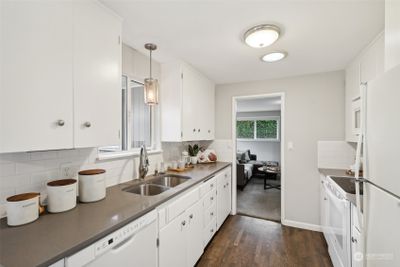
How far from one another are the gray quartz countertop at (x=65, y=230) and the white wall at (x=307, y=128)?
7.47ft

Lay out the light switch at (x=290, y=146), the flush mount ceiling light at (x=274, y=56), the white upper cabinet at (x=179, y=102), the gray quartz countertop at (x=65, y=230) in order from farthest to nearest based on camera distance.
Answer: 1. the light switch at (x=290, y=146)
2. the white upper cabinet at (x=179, y=102)
3. the flush mount ceiling light at (x=274, y=56)
4. the gray quartz countertop at (x=65, y=230)

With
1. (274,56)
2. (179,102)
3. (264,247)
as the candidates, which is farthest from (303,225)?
(179,102)

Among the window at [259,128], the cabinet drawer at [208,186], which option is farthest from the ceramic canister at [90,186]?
the window at [259,128]

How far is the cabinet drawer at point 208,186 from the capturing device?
2.02 m

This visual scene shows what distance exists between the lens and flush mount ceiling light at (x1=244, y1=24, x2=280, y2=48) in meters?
1.50

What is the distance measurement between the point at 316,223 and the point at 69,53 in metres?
3.44

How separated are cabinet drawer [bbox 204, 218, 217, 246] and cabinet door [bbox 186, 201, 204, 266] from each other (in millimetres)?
135

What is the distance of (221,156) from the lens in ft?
10.7

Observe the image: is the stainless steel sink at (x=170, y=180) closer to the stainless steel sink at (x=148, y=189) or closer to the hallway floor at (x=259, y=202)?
the stainless steel sink at (x=148, y=189)

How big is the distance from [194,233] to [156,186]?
610mm

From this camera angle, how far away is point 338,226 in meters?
1.64

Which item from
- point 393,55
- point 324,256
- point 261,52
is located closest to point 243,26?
point 261,52

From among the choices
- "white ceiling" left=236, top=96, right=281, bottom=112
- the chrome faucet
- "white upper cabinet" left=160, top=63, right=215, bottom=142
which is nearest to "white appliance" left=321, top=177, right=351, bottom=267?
"white upper cabinet" left=160, top=63, right=215, bottom=142

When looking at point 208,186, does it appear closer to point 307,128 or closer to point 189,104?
point 189,104
